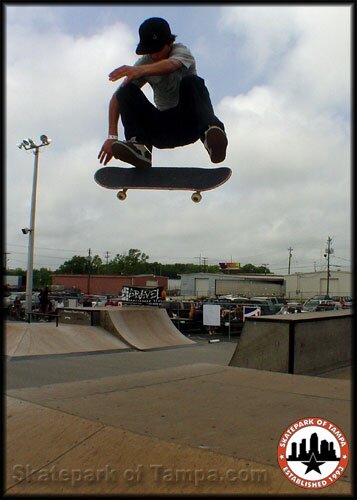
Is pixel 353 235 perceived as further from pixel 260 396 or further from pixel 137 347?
pixel 137 347

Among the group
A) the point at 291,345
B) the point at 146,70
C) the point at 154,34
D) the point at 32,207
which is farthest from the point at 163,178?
the point at 32,207

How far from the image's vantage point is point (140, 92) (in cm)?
635

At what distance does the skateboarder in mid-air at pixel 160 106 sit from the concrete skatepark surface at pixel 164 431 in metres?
3.16

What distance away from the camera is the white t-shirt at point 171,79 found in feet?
19.6

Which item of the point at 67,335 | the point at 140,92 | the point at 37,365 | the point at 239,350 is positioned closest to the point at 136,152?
the point at 140,92

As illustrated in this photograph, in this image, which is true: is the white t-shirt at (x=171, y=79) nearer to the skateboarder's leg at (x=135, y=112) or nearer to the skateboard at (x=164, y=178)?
the skateboarder's leg at (x=135, y=112)

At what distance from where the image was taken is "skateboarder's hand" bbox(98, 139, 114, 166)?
6.49m

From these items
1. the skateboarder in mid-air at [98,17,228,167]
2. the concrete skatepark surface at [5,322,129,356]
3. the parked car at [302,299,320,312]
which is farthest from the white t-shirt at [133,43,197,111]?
the parked car at [302,299,320,312]

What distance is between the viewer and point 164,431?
13.7 feet

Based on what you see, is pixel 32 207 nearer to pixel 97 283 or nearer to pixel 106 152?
pixel 106 152

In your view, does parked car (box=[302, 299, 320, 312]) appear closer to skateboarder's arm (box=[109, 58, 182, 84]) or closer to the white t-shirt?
the white t-shirt

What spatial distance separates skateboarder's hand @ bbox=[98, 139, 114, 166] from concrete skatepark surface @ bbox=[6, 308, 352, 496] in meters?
3.17

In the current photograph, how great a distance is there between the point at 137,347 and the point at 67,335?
6.79 feet

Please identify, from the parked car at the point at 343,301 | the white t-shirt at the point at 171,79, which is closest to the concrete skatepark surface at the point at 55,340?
the white t-shirt at the point at 171,79
